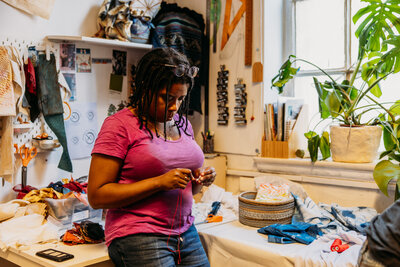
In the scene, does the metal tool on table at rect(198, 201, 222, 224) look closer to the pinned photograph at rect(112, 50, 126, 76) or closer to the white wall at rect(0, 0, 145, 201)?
the white wall at rect(0, 0, 145, 201)

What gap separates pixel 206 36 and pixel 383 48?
1223 millimetres

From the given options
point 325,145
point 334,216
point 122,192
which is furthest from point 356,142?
point 122,192

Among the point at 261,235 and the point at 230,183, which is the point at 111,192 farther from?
the point at 230,183

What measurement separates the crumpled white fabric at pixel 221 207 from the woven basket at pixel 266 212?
169 millimetres

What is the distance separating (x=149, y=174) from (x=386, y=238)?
84 cm

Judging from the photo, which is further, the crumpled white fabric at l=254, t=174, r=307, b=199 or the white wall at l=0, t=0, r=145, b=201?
the crumpled white fabric at l=254, t=174, r=307, b=199

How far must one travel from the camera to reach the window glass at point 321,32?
266 cm

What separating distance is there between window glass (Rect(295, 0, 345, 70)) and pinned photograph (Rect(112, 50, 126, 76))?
115cm

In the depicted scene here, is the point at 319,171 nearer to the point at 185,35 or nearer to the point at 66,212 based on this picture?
the point at 185,35

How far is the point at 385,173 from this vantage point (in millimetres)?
2020

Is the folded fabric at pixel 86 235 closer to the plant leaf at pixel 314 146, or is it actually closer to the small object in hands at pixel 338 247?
the small object in hands at pixel 338 247

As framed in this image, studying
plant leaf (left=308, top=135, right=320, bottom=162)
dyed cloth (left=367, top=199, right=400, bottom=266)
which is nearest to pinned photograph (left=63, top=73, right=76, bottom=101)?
plant leaf (left=308, top=135, right=320, bottom=162)

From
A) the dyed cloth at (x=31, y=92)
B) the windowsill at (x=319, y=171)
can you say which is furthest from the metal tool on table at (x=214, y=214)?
the dyed cloth at (x=31, y=92)

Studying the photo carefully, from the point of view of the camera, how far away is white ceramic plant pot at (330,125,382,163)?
89.2 inches
